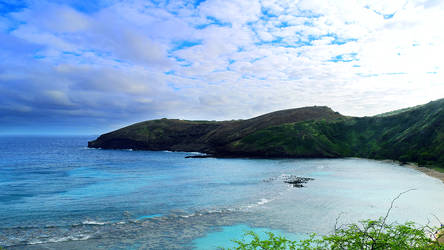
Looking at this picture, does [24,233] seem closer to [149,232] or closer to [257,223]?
[149,232]

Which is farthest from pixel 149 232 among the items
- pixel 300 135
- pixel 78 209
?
pixel 300 135

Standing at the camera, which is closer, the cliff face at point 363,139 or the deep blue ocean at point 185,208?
the deep blue ocean at point 185,208

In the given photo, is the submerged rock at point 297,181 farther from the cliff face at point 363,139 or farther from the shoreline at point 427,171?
the cliff face at point 363,139

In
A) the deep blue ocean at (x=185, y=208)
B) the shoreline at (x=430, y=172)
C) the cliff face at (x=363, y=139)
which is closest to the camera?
the deep blue ocean at (x=185, y=208)

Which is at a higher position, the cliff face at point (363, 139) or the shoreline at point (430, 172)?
the cliff face at point (363, 139)

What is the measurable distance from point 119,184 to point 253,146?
113m

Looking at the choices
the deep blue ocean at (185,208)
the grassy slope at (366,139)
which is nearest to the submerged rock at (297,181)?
the deep blue ocean at (185,208)

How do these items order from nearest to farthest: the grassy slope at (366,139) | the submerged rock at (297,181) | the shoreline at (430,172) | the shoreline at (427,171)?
the submerged rock at (297,181)
the shoreline at (430,172)
the shoreline at (427,171)
the grassy slope at (366,139)

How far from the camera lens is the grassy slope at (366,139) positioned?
129 metres

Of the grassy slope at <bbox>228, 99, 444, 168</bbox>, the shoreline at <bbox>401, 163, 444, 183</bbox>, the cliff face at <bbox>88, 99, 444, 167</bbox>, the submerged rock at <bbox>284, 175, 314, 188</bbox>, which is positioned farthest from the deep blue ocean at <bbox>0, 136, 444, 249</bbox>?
the cliff face at <bbox>88, 99, 444, 167</bbox>

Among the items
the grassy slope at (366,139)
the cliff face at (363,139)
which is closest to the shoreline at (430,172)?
the grassy slope at (366,139)

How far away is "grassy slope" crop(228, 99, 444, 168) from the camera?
424 ft

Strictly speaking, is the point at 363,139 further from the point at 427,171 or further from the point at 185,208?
the point at 185,208

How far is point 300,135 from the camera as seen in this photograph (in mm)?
183125
